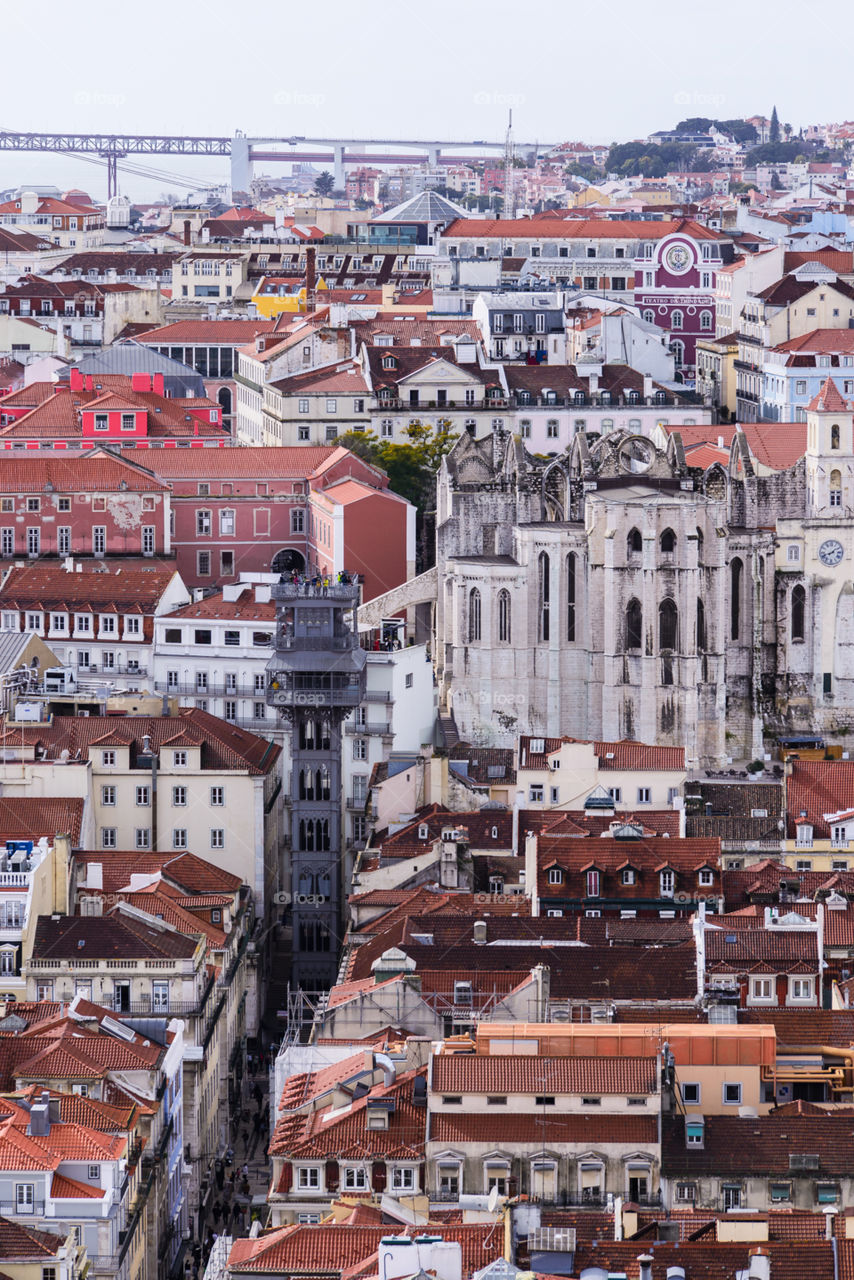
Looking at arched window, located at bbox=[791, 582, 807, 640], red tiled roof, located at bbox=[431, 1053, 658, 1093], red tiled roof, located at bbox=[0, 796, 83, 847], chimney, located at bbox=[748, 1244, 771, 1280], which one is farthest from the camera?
arched window, located at bbox=[791, 582, 807, 640]

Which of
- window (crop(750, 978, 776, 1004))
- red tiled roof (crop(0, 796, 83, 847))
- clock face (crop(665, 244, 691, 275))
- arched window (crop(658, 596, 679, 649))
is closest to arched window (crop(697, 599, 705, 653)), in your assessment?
arched window (crop(658, 596, 679, 649))

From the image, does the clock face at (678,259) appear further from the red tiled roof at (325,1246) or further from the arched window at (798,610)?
the red tiled roof at (325,1246)

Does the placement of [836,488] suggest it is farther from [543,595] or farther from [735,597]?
[543,595]

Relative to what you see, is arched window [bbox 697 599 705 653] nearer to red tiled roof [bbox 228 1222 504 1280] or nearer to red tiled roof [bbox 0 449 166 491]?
red tiled roof [bbox 0 449 166 491]

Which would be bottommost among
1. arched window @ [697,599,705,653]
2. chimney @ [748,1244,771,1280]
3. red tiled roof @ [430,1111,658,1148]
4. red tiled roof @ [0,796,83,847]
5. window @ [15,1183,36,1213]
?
window @ [15,1183,36,1213]

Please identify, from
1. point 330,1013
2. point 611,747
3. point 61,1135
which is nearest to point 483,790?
point 611,747
